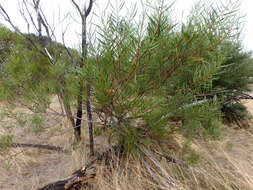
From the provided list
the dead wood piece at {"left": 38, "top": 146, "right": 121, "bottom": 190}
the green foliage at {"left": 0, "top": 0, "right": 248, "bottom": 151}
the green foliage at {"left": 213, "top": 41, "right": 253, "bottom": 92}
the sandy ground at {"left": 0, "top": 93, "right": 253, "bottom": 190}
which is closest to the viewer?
the green foliage at {"left": 0, "top": 0, "right": 248, "bottom": 151}

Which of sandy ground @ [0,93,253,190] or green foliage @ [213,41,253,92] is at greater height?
green foliage @ [213,41,253,92]

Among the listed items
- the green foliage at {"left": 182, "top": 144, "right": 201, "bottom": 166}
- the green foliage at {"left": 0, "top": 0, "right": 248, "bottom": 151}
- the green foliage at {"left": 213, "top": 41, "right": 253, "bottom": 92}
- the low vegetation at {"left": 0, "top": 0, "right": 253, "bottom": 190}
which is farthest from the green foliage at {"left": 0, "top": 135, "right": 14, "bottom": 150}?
the green foliage at {"left": 213, "top": 41, "right": 253, "bottom": 92}

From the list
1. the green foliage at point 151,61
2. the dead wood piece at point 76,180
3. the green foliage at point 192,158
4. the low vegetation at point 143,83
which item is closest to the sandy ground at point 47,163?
the low vegetation at point 143,83

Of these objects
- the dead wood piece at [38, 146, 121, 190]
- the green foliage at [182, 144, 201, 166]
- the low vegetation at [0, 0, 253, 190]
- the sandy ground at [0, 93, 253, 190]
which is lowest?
the sandy ground at [0, 93, 253, 190]

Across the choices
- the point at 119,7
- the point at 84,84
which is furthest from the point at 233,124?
the point at 119,7

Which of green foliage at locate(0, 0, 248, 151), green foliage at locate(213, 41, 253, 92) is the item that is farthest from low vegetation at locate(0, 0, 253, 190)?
green foliage at locate(213, 41, 253, 92)

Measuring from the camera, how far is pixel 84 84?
2.96 ft

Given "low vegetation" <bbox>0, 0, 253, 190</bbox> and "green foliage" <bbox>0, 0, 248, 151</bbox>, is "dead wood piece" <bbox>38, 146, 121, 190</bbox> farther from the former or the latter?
"green foliage" <bbox>0, 0, 248, 151</bbox>

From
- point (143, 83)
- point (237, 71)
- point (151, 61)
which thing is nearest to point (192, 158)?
point (143, 83)

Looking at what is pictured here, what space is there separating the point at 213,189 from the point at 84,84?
1.10 metres

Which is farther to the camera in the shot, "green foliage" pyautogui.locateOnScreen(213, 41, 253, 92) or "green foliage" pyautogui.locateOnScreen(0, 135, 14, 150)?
"green foliage" pyautogui.locateOnScreen(213, 41, 253, 92)

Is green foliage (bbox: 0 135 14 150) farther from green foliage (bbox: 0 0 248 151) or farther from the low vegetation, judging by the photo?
green foliage (bbox: 0 0 248 151)

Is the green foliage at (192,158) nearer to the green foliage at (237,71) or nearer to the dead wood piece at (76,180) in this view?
the dead wood piece at (76,180)

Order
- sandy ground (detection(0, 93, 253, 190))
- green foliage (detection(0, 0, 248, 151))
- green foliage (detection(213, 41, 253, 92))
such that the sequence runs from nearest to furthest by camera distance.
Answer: green foliage (detection(0, 0, 248, 151)), sandy ground (detection(0, 93, 253, 190)), green foliage (detection(213, 41, 253, 92))
